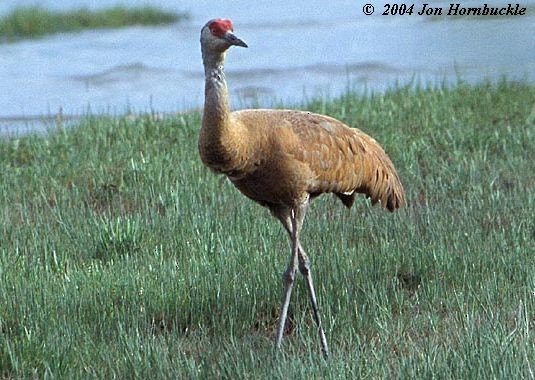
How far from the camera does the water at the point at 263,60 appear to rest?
585 inches

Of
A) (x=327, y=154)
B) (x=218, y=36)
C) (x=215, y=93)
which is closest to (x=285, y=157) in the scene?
(x=327, y=154)

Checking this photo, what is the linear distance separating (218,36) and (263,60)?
11.7 meters

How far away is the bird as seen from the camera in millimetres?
6184

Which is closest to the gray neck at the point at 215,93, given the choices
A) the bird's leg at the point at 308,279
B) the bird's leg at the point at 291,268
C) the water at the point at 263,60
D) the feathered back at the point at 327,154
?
the feathered back at the point at 327,154

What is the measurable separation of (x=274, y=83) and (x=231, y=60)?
2.11m

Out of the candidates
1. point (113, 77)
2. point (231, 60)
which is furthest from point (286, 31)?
point (113, 77)

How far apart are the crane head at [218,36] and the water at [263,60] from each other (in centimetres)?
562

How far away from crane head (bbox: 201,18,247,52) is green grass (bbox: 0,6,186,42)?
14.4 m

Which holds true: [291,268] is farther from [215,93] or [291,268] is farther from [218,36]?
[218,36]

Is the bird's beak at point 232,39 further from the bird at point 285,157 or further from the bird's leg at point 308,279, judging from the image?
the bird's leg at point 308,279

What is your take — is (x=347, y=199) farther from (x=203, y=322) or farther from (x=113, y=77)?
(x=113, y=77)

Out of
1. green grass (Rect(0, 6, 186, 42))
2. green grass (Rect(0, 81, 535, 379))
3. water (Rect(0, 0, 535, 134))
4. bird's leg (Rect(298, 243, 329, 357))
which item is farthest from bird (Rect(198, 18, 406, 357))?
green grass (Rect(0, 6, 186, 42))

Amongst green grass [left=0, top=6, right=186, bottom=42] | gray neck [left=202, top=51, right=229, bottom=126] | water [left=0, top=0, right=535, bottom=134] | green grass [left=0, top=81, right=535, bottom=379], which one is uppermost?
gray neck [left=202, top=51, right=229, bottom=126]

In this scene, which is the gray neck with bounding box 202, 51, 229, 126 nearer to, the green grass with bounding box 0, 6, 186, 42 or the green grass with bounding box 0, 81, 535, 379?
the green grass with bounding box 0, 81, 535, 379
